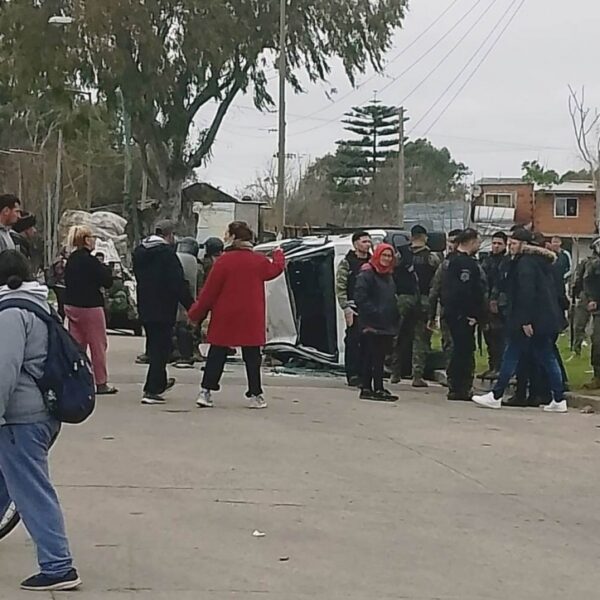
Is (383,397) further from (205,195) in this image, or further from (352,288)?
(205,195)

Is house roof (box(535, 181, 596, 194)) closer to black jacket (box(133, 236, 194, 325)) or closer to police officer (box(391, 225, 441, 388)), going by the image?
police officer (box(391, 225, 441, 388))

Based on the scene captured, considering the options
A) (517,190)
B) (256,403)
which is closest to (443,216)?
(517,190)

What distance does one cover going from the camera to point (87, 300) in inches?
558

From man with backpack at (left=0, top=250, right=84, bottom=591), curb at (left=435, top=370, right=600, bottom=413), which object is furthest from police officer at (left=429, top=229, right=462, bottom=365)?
man with backpack at (left=0, top=250, right=84, bottom=591)

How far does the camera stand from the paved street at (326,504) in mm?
7141

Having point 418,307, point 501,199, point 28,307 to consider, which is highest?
point 501,199

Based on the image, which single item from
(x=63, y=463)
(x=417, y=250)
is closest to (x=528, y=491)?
(x=63, y=463)

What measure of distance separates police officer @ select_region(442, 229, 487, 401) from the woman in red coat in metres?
2.43

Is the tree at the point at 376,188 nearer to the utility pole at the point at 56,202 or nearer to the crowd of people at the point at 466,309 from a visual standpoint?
the utility pole at the point at 56,202

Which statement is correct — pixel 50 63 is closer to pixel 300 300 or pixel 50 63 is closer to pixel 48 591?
pixel 300 300

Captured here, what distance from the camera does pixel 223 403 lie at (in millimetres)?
14039

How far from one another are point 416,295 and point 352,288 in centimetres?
92

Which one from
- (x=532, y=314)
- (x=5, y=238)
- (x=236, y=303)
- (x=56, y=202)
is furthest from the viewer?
(x=56, y=202)

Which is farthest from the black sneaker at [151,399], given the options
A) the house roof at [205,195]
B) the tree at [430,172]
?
the tree at [430,172]
